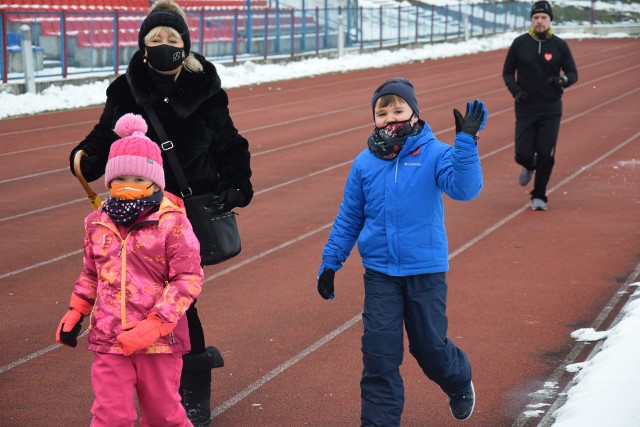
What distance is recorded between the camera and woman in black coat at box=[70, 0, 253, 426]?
4.85 metres

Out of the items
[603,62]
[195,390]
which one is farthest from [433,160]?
[603,62]

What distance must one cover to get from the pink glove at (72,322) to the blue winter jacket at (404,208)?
3.77ft

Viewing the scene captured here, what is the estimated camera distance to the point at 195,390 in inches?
203

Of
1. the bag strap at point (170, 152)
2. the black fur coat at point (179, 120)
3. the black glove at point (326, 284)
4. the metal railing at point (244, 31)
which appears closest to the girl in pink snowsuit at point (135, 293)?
the bag strap at point (170, 152)

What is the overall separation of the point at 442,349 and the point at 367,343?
332 mm

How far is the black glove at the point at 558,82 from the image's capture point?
10.9 metres

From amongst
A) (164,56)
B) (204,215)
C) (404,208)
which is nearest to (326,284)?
(404,208)

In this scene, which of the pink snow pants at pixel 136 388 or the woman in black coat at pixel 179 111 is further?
the woman in black coat at pixel 179 111

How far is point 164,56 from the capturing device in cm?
482

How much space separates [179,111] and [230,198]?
44cm

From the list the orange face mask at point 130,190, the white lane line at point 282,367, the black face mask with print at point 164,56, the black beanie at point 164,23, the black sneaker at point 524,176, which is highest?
the black beanie at point 164,23

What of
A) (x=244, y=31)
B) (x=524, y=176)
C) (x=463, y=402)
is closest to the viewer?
(x=463, y=402)

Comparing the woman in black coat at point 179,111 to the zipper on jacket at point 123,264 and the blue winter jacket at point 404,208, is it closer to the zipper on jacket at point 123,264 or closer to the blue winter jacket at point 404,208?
the blue winter jacket at point 404,208

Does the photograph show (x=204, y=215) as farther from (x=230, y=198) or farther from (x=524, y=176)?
(x=524, y=176)
